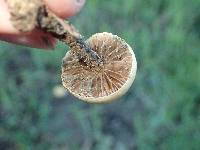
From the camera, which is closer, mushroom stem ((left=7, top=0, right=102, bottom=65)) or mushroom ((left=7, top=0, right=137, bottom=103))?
mushroom stem ((left=7, top=0, right=102, bottom=65))

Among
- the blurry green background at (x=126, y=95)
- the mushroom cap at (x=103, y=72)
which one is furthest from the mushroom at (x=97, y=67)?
the blurry green background at (x=126, y=95)

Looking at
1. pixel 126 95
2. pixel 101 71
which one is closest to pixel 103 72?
pixel 101 71

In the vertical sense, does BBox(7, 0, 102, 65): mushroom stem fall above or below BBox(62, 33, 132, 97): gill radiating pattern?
below

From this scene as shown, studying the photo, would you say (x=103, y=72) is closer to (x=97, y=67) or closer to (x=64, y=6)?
(x=97, y=67)

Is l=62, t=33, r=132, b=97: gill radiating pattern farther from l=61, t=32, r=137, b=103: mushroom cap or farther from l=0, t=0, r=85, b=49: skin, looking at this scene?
l=0, t=0, r=85, b=49: skin

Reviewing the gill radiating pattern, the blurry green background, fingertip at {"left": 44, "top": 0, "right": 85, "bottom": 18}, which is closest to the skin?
fingertip at {"left": 44, "top": 0, "right": 85, "bottom": 18}
